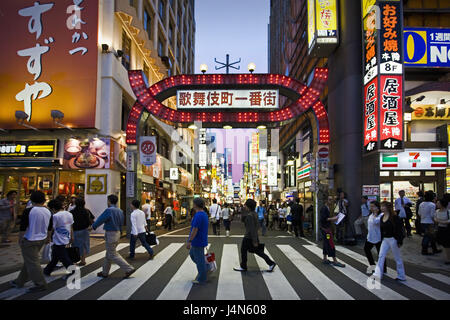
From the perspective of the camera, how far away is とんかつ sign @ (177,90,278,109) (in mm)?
15867

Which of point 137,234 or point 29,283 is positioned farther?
point 137,234

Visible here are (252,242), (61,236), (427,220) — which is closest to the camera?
(61,236)

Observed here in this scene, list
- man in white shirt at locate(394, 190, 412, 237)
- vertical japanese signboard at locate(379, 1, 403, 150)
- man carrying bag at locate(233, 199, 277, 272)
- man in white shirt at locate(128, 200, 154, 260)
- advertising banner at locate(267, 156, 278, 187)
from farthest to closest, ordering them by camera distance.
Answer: advertising banner at locate(267, 156, 278, 187) < man in white shirt at locate(394, 190, 412, 237) < vertical japanese signboard at locate(379, 1, 403, 150) < man in white shirt at locate(128, 200, 154, 260) < man carrying bag at locate(233, 199, 277, 272)

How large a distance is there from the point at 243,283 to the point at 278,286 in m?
0.76

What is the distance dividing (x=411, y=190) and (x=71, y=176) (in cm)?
1807

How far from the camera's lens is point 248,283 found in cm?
689

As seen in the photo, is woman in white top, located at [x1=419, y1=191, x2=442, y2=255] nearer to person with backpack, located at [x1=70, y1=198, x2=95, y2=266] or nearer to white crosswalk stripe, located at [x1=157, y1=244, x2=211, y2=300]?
white crosswalk stripe, located at [x1=157, y1=244, x2=211, y2=300]

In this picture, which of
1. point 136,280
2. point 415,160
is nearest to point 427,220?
point 415,160

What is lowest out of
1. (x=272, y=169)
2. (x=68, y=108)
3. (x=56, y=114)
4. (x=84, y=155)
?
(x=84, y=155)

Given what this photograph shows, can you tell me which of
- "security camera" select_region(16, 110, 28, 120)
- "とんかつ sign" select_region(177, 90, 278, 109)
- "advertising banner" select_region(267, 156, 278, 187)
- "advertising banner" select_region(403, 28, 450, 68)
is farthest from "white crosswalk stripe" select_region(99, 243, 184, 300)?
"advertising banner" select_region(267, 156, 278, 187)

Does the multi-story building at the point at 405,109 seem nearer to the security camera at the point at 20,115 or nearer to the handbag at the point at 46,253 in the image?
the handbag at the point at 46,253

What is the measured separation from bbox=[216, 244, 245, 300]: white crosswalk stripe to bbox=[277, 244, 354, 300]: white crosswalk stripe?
163 cm

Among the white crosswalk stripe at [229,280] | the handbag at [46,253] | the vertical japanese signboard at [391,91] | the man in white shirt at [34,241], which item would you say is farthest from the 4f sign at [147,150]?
the vertical japanese signboard at [391,91]

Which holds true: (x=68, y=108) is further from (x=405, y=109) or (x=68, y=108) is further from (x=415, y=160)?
(x=415, y=160)
